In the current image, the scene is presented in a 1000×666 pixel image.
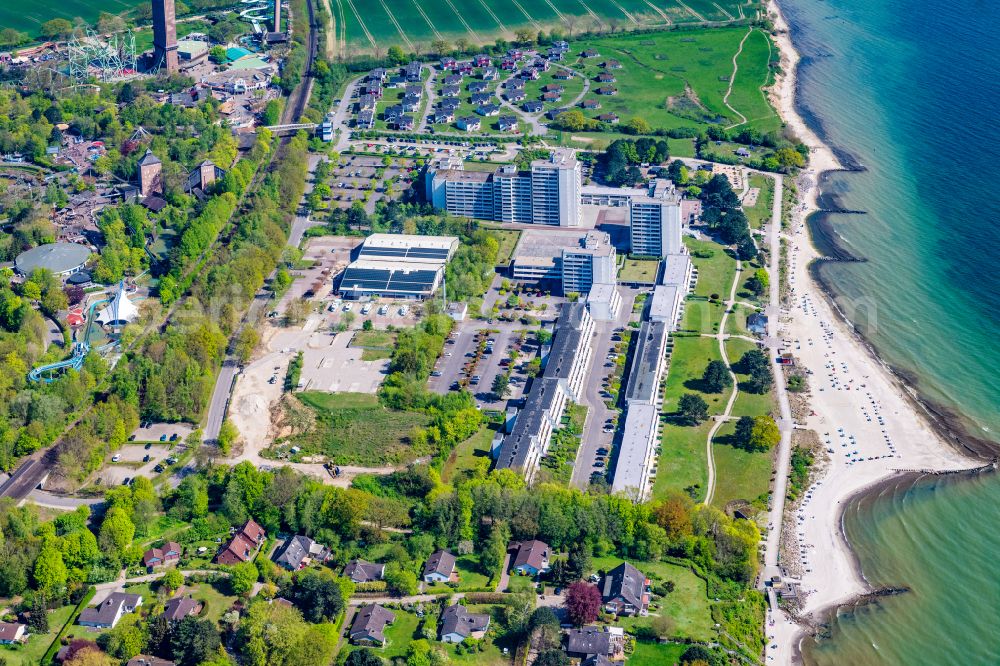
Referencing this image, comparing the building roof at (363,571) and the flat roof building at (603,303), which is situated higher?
the flat roof building at (603,303)

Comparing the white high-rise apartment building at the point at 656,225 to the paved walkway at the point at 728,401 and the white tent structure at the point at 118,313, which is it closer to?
the paved walkway at the point at 728,401

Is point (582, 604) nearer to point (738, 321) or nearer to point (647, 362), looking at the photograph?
point (647, 362)

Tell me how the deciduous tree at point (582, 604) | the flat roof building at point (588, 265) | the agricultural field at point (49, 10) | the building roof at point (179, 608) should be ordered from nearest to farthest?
the deciduous tree at point (582, 604) → the building roof at point (179, 608) → the flat roof building at point (588, 265) → the agricultural field at point (49, 10)

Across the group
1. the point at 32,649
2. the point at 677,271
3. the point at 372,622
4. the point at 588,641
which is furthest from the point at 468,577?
the point at 677,271

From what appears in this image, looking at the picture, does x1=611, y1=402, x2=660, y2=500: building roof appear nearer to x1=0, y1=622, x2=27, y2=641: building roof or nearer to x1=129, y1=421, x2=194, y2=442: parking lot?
x1=129, y1=421, x2=194, y2=442: parking lot

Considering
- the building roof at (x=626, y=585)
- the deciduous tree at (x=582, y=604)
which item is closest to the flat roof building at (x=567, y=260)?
the building roof at (x=626, y=585)

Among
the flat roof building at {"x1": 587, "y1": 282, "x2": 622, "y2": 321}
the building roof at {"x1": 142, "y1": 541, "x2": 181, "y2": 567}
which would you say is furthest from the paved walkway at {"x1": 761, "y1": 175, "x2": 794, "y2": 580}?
the building roof at {"x1": 142, "y1": 541, "x2": 181, "y2": 567}

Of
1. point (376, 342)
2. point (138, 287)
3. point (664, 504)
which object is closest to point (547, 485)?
point (664, 504)
